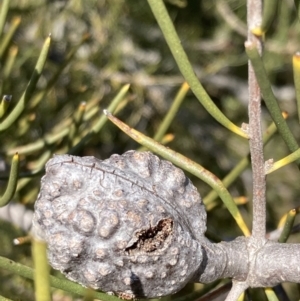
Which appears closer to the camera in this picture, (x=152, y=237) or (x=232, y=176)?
(x=152, y=237)

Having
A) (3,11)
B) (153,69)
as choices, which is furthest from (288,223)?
(153,69)

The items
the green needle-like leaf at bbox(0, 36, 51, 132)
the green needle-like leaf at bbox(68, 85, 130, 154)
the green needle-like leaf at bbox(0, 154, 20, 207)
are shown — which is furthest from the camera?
the green needle-like leaf at bbox(68, 85, 130, 154)

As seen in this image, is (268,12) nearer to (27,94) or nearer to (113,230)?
(113,230)

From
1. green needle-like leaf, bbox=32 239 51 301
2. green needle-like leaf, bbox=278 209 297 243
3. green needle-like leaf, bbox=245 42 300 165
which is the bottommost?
green needle-like leaf, bbox=32 239 51 301

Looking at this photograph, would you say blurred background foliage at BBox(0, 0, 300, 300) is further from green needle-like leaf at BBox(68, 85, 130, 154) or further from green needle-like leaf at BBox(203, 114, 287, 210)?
green needle-like leaf at BBox(203, 114, 287, 210)

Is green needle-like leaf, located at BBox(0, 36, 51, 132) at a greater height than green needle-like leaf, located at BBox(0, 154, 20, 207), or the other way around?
green needle-like leaf, located at BBox(0, 36, 51, 132)

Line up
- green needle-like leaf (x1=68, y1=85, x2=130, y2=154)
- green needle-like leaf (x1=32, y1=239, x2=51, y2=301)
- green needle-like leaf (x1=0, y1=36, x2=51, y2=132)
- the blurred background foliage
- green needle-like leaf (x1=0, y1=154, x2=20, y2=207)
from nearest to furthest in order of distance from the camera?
1. green needle-like leaf (x1=32, y1=239, x2=51, y2=301)
2. green needle-like leaf (x1=0, y1=154, x2=20, y2=207)
3. green needle-like leaf (x1=0, y1=36, x2=51, y2=132)
4. green needle-like leaf (x1=68, y1=85, x2=130, y2=154)
5. the blurred background foliage

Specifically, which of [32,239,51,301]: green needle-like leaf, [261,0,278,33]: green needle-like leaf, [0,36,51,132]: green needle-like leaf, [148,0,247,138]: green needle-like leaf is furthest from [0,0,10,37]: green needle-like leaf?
[32,239,51,301]: green needle-like leaf
